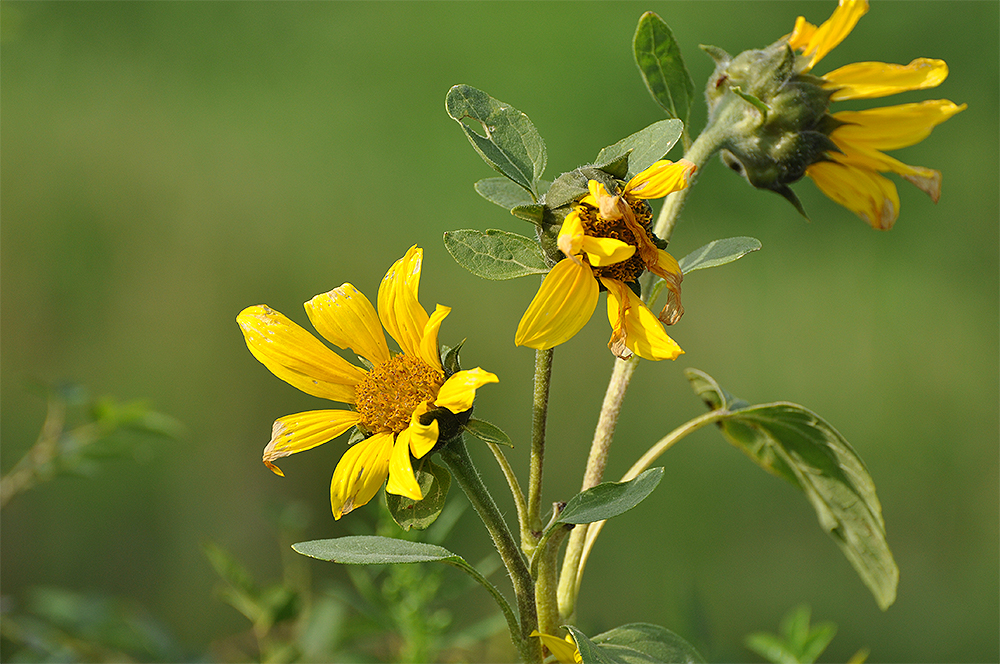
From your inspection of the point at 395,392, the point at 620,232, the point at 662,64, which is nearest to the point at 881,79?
the point at 662,64

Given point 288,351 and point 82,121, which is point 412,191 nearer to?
point 82,121

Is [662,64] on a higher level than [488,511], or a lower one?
higher

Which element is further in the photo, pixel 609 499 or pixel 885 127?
pixel 885 127

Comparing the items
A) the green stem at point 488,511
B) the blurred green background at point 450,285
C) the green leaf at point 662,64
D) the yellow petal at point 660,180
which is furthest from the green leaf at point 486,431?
the blurred green background at point 450,285

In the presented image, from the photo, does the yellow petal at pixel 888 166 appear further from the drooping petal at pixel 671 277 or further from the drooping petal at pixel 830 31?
the drooping petal at pixel 671 277

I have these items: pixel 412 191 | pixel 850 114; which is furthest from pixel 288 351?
pixel 412 191

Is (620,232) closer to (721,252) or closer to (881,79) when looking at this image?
(721,252)

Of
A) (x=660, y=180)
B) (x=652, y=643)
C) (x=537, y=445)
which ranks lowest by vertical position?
(x=652, y=643)
